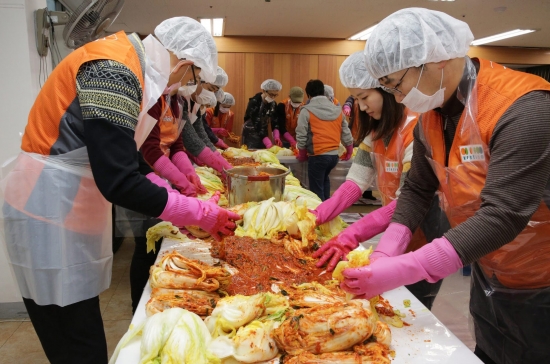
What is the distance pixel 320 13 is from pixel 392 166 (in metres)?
7.61

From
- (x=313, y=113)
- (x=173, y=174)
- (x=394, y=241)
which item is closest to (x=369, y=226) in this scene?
(x=394, y=241)

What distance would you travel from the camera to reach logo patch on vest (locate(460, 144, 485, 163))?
1.66 m

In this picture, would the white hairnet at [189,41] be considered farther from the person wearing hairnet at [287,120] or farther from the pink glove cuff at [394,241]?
the person wearing hairnet at [287,120]

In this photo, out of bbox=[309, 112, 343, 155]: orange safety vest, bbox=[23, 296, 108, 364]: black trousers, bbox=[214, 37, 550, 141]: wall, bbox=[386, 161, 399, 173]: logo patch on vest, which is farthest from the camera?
bbox=[214, 37, 550, 141]: wall

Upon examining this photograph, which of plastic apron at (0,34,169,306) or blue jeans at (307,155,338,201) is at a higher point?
plastic apron at (0,34,169,306)

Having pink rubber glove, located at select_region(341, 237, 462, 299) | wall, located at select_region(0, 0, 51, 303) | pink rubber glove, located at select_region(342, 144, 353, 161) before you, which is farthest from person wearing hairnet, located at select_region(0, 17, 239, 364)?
pink rubber glove, located at select_region(342, 144, 353, 161)

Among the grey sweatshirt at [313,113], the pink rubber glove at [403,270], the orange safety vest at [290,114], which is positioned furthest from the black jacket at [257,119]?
the pink rubber glove at [403,270]

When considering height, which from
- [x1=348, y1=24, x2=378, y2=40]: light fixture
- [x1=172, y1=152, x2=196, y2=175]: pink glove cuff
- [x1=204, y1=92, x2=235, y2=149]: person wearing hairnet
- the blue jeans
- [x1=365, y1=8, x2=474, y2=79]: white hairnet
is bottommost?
the blue jeans

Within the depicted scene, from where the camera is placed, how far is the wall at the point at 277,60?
41.4 ft

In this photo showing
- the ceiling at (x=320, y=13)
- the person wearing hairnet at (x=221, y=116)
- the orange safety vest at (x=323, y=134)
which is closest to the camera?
the orange safety vest at (x=323, y=134)

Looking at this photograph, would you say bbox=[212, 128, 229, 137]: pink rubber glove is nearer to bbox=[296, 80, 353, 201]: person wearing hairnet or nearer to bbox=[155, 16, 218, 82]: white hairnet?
bbox=[296, 80, 353, 201]: person wearing hairnet

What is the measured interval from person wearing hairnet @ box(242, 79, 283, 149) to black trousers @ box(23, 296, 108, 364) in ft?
25.1

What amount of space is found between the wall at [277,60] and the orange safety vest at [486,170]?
37.5 feet

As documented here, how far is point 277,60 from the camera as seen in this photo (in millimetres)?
12852
